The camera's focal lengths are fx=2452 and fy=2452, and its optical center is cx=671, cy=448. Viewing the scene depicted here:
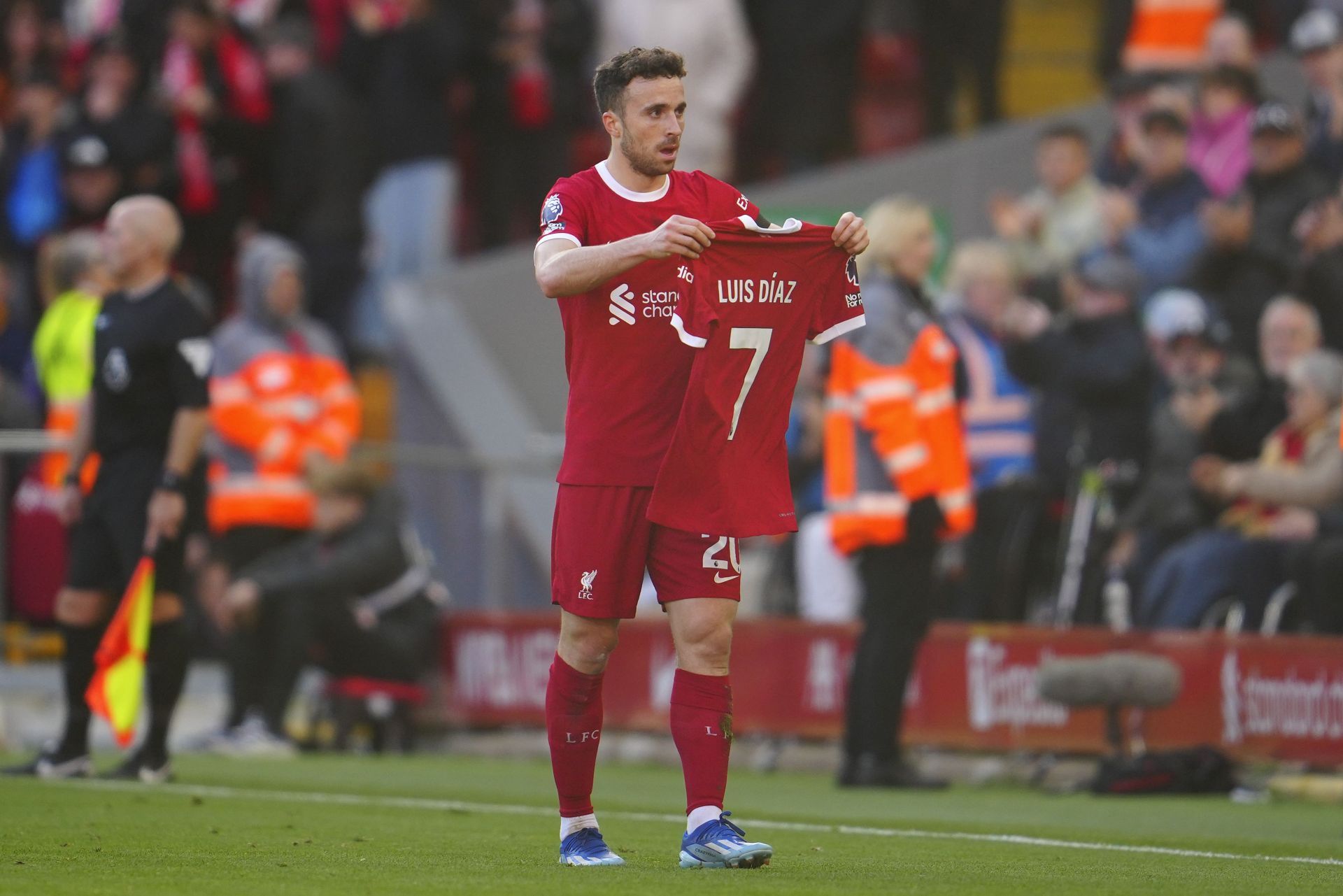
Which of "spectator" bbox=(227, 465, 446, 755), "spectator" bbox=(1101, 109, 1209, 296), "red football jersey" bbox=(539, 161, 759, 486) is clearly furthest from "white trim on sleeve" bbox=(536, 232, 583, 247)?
"spectator" bbox=(1101, 109, 1209, 296)

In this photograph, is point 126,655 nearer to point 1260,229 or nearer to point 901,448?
point 901,448

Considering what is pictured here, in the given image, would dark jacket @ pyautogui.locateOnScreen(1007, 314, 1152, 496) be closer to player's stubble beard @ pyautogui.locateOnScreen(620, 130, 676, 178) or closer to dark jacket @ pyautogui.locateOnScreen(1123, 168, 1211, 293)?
dark jacket @ pyautogui.locateOnScreen(1123, 168, 1211, 293)

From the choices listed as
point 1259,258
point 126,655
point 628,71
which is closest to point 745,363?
point 628,71

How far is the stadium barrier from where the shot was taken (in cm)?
1130

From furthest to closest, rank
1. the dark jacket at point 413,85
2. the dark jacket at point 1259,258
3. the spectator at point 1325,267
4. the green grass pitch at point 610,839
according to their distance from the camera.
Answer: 1. the dark jacket at point 413,85
2. the dark jacket at point 1259,258
3. the spectator at point 1325,267
4. the green grass pitch at point 610,839

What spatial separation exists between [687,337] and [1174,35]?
10.5 meters

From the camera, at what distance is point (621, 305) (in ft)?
→ 23.9

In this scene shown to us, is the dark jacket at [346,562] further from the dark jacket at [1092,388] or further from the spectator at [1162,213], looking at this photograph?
the spectator at [1162,213]

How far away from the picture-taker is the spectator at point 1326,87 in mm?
14703

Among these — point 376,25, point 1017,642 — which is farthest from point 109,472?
point 376,25

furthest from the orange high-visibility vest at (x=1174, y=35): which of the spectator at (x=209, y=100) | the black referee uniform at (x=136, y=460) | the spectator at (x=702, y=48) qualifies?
the black referee uniform at (x=136, y=460)

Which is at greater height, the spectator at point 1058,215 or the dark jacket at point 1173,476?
the spectator at point 1058,215

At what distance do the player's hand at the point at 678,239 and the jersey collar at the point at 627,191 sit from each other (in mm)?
426

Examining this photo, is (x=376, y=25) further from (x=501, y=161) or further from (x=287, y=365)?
(x=287, y=365)
